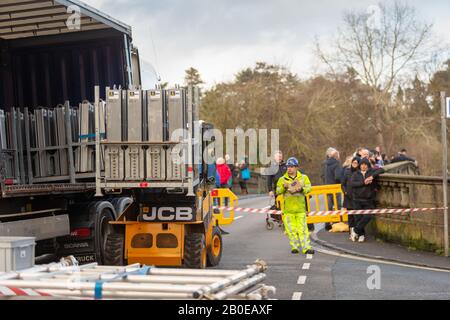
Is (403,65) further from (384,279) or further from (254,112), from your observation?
(384,279)

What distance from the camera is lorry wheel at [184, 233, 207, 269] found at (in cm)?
1056

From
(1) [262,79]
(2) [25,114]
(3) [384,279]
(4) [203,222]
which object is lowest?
(3) [384,279]

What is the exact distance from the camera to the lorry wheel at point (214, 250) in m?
11.6

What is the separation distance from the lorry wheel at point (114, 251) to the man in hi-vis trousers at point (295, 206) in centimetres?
387

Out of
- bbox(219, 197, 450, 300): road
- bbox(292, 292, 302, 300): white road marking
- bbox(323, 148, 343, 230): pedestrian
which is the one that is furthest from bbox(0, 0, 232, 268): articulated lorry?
bbox(323, 148, 343, 230): pedestrian

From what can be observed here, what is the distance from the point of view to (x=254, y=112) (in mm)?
43344

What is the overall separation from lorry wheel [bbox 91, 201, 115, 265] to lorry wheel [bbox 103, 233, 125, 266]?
71 centimetres

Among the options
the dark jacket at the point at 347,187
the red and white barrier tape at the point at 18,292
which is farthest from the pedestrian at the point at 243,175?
the red and white barrier tape at the point at 18,292

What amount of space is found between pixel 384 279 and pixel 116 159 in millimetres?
4175

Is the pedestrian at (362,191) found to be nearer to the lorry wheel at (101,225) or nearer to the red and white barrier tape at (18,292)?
the lorry wheel at (101,225)

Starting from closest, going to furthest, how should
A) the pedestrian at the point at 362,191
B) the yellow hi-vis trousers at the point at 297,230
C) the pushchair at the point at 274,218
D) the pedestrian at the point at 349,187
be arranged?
the yellow hi-vis trousers at the point at 297,230 < the pedestrian at the point at 362,191 < the pedestrian at the point at 349,187 < the pushchair at the point at 274,218

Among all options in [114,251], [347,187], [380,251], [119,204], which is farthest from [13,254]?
[347,187]

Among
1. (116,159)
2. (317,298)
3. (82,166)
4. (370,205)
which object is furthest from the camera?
(370,205)

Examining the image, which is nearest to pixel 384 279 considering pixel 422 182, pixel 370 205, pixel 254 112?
pixel 422 182
